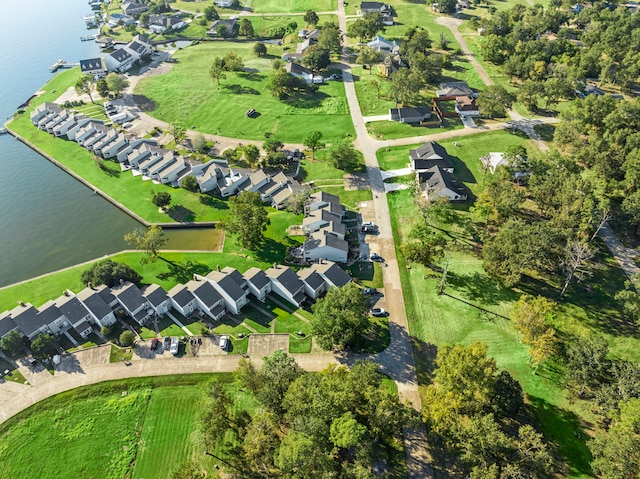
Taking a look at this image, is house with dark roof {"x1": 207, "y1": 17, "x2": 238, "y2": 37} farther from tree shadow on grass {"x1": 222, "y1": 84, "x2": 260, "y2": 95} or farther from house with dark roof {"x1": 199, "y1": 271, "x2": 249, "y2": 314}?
house with dark roof {"x1": 199, "y1": 271, "x2": 249, "y2": 314}

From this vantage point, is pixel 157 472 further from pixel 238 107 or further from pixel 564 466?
pixel 238 107

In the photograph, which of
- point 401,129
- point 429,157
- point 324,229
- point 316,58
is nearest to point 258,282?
point 324,229

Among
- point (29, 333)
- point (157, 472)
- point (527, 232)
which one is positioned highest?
point (527, 232)

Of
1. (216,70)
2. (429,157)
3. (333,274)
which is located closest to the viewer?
(333,274)

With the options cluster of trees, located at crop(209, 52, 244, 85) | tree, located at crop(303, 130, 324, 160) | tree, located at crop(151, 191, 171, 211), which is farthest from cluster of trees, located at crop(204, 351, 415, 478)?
cluster of trees, located at crop(209, 52, 244, 85)

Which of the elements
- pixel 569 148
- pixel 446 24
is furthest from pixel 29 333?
pixel 446 24

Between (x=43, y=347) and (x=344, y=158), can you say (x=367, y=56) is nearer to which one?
(x=344, y=158)
